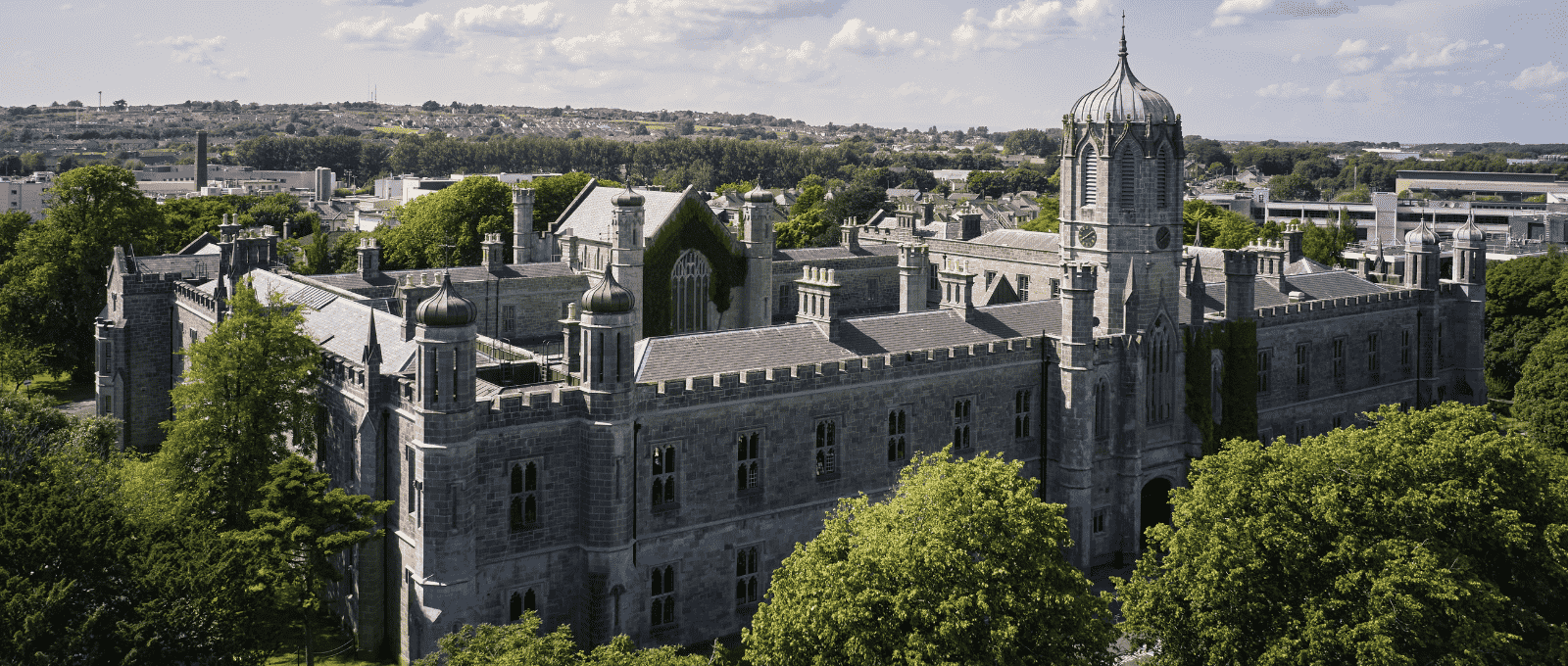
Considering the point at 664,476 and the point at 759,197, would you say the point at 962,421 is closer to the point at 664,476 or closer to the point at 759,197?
the point at 664,476

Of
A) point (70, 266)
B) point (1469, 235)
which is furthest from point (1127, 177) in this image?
point (70, 266)

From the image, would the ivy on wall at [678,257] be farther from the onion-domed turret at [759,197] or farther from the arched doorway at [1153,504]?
the arched doorway at [1153,504]

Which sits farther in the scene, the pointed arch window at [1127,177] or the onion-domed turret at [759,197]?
the onion-domed turret at [759,197]

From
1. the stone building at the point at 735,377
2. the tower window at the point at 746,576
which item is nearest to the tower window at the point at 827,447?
the stone building at the point at 735,377

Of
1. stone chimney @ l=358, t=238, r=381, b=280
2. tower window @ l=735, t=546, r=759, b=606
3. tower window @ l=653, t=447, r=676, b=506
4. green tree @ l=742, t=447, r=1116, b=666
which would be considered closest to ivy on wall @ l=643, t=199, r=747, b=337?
stone chimney @ l=358, t=238, r=381, b=280

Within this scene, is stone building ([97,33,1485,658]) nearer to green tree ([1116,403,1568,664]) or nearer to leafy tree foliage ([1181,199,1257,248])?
green tree ([1116,403,1568,664])

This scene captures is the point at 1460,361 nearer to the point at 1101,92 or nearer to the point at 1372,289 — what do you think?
the point at 1372,289
